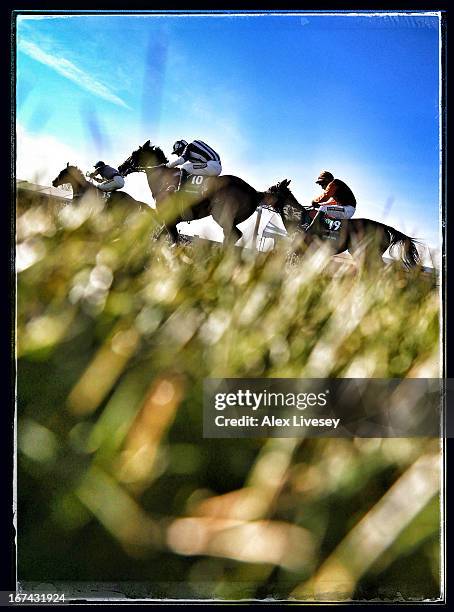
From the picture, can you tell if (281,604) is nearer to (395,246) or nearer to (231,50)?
(395,246)

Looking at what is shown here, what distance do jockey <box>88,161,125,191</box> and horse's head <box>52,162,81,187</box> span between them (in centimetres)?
5

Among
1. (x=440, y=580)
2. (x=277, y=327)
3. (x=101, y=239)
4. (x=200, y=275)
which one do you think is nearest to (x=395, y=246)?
(x=277, y=327)

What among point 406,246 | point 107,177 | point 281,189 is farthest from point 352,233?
point 107,177

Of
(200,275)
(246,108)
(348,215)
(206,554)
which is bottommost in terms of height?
(206,554)

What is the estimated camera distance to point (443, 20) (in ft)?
7.14

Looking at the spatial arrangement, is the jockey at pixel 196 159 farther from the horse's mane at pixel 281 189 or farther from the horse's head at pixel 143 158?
the horse's mane at pixel 281 189

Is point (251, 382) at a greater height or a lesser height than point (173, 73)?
lesser

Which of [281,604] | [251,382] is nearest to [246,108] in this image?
[251,382]

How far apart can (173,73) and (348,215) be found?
2.46 feet

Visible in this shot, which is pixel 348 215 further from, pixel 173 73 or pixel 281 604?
pixel 281 604

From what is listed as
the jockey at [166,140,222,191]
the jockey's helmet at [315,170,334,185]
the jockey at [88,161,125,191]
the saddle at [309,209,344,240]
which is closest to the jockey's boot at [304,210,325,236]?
the saddle at [309,209,344,240]

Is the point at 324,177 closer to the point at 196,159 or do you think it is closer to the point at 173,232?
the point at 196,159

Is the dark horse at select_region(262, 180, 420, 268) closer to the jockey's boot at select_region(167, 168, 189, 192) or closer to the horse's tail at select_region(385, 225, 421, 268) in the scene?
the horse's tail at select_region(385, 225, 421, 268)

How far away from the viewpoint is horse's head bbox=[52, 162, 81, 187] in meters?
2.14
